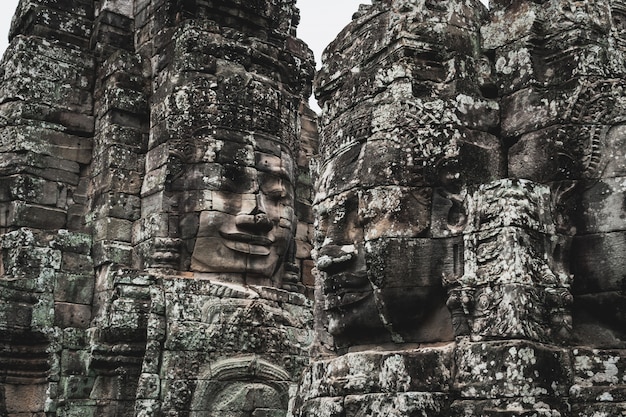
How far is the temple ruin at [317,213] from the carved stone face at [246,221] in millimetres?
27

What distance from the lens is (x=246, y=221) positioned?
9.56 m

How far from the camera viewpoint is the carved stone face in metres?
9.52

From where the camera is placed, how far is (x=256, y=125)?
32.9ft

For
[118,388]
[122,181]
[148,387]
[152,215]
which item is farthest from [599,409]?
[122,181]

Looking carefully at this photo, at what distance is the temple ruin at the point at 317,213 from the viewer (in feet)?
16.3

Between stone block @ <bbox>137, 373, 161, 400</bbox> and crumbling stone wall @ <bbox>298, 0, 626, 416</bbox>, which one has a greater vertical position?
crumbling stone wall @ <bbox>298, 0, 626, 416</bbox>

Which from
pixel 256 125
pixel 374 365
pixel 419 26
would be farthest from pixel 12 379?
pixel 419 26

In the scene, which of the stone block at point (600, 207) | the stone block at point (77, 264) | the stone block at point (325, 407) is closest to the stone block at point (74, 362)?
the stone block at point (77, 264)

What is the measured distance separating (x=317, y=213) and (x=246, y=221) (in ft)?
11.4

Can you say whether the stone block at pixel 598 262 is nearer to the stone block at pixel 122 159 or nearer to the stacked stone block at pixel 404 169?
the stacked stone block at pixel 404 169

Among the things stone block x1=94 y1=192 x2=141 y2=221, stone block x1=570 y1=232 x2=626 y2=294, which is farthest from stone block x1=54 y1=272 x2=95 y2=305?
stone block x1=570 y1=232 x2=626 y2=294

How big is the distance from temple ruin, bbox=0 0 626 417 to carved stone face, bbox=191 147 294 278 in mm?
27

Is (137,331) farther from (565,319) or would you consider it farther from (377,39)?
(565,319)

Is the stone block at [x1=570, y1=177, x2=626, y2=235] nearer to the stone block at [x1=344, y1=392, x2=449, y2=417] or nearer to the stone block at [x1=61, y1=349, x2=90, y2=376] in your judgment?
the stone block at [x1=344, y1=392, x2=449, y2=417]
